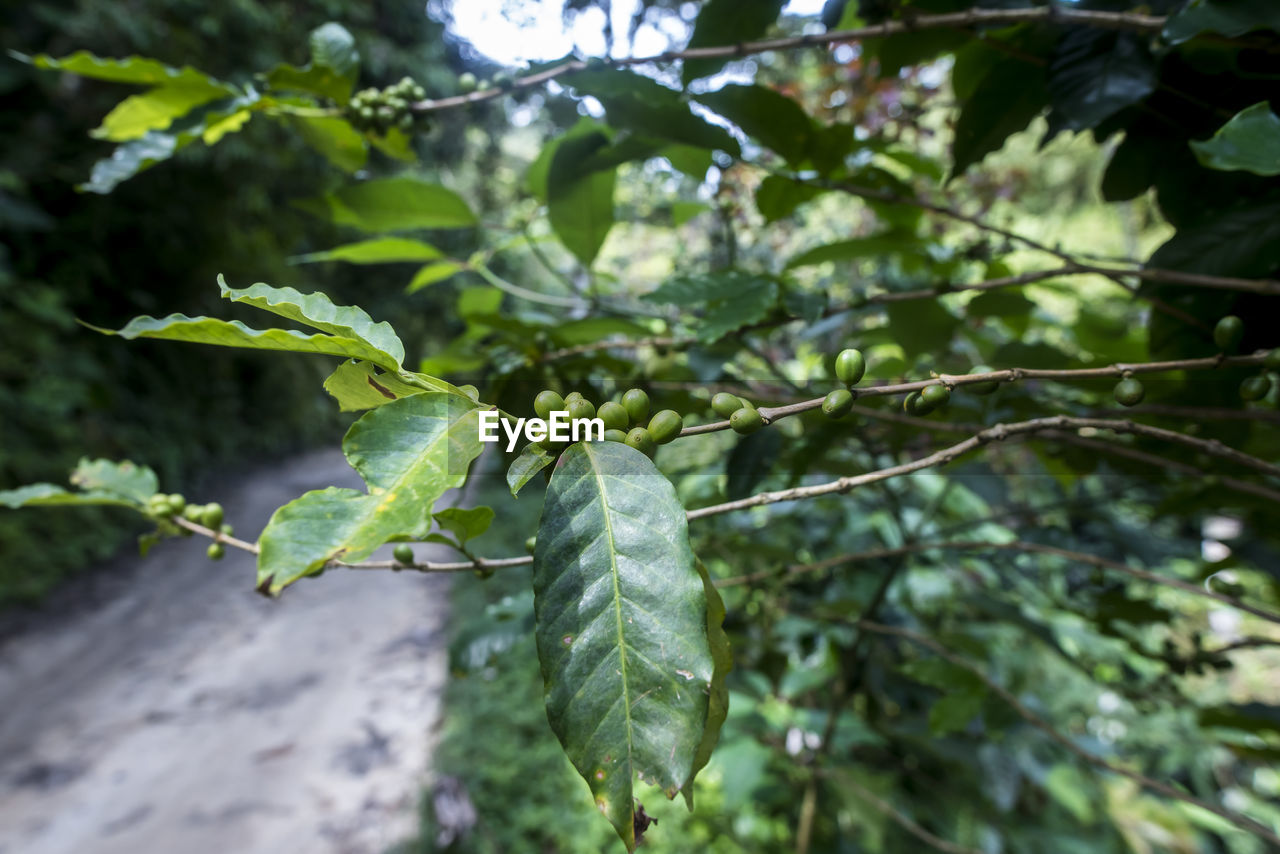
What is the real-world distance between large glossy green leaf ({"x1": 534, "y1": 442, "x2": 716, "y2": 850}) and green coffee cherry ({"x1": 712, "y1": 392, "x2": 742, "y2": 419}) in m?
0.07

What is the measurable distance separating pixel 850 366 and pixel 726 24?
45 cm

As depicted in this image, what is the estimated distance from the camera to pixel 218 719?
2730 mm

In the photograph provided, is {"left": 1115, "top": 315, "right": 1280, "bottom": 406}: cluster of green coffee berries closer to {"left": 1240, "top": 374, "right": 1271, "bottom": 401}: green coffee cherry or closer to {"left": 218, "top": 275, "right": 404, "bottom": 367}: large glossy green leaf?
{"left": 1240, "top": 374, "right": 1271, "bottom": 401}: green coffee cherry

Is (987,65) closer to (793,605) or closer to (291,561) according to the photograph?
(291,561)

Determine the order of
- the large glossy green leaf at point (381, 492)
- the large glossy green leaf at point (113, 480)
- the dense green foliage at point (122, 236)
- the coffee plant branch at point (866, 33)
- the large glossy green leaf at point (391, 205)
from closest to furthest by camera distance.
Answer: the large glossy green leaf at point (381, 492) < the coffee plant branch at point (866, 33) < the large glossy green leaf at point (113, 480) < the large glossy green leaf at point (391, 205) < the dense green foliage at point (122, 236)

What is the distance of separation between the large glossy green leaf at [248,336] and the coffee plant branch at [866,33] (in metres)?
0.39

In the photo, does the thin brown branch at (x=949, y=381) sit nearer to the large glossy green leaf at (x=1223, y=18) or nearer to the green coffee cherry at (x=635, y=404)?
the green coffee cherry at (x=635, y=404)

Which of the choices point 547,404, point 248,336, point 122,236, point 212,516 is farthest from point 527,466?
point 122,236

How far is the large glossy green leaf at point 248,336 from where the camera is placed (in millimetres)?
297

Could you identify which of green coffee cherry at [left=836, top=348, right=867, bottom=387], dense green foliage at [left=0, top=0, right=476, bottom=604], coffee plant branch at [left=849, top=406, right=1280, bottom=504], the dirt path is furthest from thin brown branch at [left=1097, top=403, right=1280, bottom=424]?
dense green foliage at [left=0, top=0, right=476, bottom=604]

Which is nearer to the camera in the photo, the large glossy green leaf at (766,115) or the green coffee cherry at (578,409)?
the green coffee cherry at (578,409)

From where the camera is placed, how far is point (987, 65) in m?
0.67

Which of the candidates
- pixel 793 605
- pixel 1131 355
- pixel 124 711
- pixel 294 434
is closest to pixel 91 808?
pixel 124 711

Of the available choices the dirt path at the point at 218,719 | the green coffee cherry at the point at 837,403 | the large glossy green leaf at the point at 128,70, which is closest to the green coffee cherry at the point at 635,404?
the green coffee cherry at the point at 837,403
